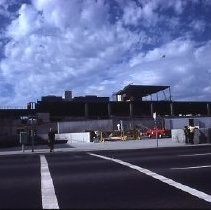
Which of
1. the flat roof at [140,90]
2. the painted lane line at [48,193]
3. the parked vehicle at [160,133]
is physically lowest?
the painted lane line at [48,193]

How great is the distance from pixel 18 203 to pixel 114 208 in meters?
2.20

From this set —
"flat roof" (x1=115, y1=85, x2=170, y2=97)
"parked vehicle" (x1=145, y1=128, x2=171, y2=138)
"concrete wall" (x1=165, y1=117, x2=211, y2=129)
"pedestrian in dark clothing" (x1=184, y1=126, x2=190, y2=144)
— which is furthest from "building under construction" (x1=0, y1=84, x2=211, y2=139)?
"pedestrian in dark clothing" (x1=184, y1=126, x2=190, y2=144)

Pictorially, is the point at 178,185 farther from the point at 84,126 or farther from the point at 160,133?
the point at 84,126

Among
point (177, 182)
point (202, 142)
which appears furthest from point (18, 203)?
point (202, 142)

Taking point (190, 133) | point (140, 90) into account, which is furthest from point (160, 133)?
point (140, 90)

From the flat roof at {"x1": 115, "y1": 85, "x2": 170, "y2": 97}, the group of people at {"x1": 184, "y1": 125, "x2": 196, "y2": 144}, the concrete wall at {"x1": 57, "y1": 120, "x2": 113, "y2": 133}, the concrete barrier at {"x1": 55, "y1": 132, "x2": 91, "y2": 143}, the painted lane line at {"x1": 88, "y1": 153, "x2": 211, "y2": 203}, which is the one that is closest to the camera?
the painted lane line at {"x1": 88, "y1": 153, "x2": 211, "y2": 203}

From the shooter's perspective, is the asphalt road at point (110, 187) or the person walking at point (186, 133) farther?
the person walking at point (186, 133)

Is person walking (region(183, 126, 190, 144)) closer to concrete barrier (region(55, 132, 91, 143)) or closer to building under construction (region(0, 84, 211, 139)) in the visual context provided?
concrete barrier (region(55, 132, 91, 143))

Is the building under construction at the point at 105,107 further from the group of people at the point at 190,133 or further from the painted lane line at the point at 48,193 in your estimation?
the painted lane line at the point at 48,193

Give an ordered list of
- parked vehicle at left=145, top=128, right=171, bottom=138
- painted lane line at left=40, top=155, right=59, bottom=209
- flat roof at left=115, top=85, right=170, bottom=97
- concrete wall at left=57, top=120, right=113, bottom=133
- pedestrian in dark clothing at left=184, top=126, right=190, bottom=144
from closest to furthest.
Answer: painted lane line at left=40, top=155, right=59, bottom=209 → pedestrian in dark clothing at left=184, top=126, right=190, bottom=144 → parked vehicle at left=145, top=128, right=171, bottom=138 → concrete wall at left=57, top=120, right=113, bottom=133 → flat roof at left=115, top=85, right=170, bottom=97

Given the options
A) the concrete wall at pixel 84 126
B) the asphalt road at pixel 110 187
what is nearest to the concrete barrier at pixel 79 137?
the concrete wall at pixel 84 126

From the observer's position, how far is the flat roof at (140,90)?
89613mm

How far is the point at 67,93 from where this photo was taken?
102000 millimetres

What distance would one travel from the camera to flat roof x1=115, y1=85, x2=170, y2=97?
89.6 meters
